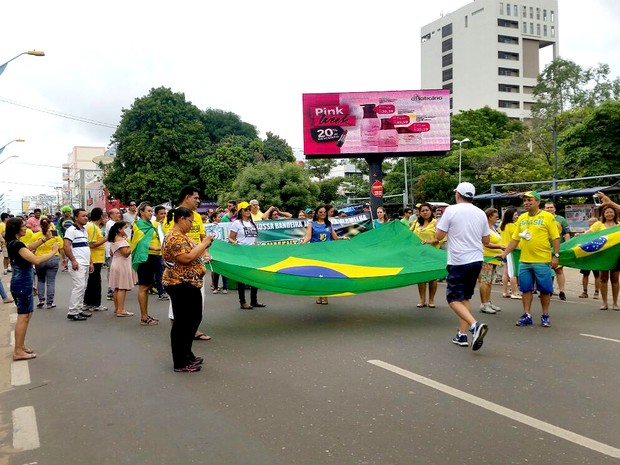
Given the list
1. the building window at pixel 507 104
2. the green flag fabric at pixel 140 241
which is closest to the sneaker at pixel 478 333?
the green flag fabric at pixel 140 241

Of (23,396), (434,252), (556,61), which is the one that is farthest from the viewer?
(556,61)

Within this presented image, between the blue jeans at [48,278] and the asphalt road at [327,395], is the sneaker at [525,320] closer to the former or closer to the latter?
the asphalt road at [327,395]

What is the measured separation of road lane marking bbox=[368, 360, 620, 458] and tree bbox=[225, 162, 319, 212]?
31881 millimetres

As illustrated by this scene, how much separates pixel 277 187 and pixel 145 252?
28.6 meters

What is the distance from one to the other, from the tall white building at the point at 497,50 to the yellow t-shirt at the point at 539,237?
8305 cm

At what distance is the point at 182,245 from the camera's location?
587 centimetres

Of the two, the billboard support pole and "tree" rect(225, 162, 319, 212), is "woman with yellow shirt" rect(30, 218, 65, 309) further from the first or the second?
"tree" rect(225, 162, 319, 212)

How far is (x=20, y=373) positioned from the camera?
243 inches

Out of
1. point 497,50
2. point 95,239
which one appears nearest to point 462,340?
point 95,239

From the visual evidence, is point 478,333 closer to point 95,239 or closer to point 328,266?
point 328,266

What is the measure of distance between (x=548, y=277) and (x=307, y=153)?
788 inches

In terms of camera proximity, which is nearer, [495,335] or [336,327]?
[495,335]

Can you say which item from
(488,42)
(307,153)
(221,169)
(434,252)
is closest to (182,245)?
(434,252)

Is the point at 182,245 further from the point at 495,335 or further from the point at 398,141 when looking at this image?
the point at 398,141
